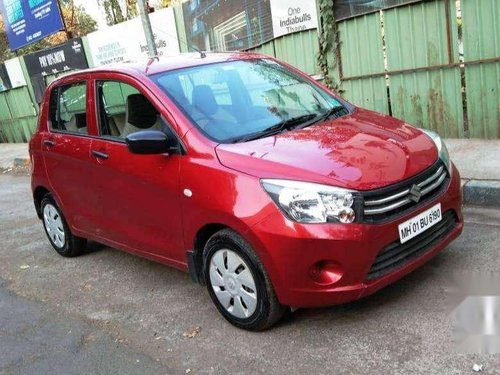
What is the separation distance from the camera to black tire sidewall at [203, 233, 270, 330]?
326 centimetres

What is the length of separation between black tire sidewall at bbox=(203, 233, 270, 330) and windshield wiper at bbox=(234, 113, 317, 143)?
26.2 inches

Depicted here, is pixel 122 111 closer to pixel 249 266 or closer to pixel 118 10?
pixel 249 266

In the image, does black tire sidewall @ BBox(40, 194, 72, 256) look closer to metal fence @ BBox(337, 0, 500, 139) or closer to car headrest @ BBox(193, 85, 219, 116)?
car headrest @ BBox(193, 85, 219, 116)

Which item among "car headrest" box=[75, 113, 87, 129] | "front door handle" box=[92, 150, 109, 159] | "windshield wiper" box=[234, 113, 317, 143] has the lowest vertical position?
"front door handle" box=[92, 150, 109, 159]

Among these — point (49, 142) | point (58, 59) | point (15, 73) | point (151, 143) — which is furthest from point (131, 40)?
point (151, 143)

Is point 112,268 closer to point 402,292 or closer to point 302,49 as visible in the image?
point 402,292

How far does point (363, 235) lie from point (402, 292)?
2.80ft

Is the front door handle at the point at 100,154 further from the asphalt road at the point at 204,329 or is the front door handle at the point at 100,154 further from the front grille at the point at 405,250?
the front grille at the point at 405,250

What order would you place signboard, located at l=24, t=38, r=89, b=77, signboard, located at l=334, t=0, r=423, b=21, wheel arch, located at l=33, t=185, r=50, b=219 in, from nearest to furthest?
wheel arch, located at l=33, t=185, r=50, b=219 < signboard, located at l=334, t=0, r=423, b=21 < signboard, located at l=24, t=38, r=89, b=77

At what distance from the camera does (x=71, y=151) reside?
473 centimetres

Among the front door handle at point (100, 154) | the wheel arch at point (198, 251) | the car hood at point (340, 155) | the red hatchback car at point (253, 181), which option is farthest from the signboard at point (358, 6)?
the wheel arch at point (198, 251)

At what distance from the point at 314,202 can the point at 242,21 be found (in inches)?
274

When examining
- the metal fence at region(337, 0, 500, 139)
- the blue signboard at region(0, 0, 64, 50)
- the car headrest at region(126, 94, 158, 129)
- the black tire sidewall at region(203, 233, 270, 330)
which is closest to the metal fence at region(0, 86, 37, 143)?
the blue signboard at region(0, 0, 64, 50)

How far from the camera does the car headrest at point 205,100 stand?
3.85 m
